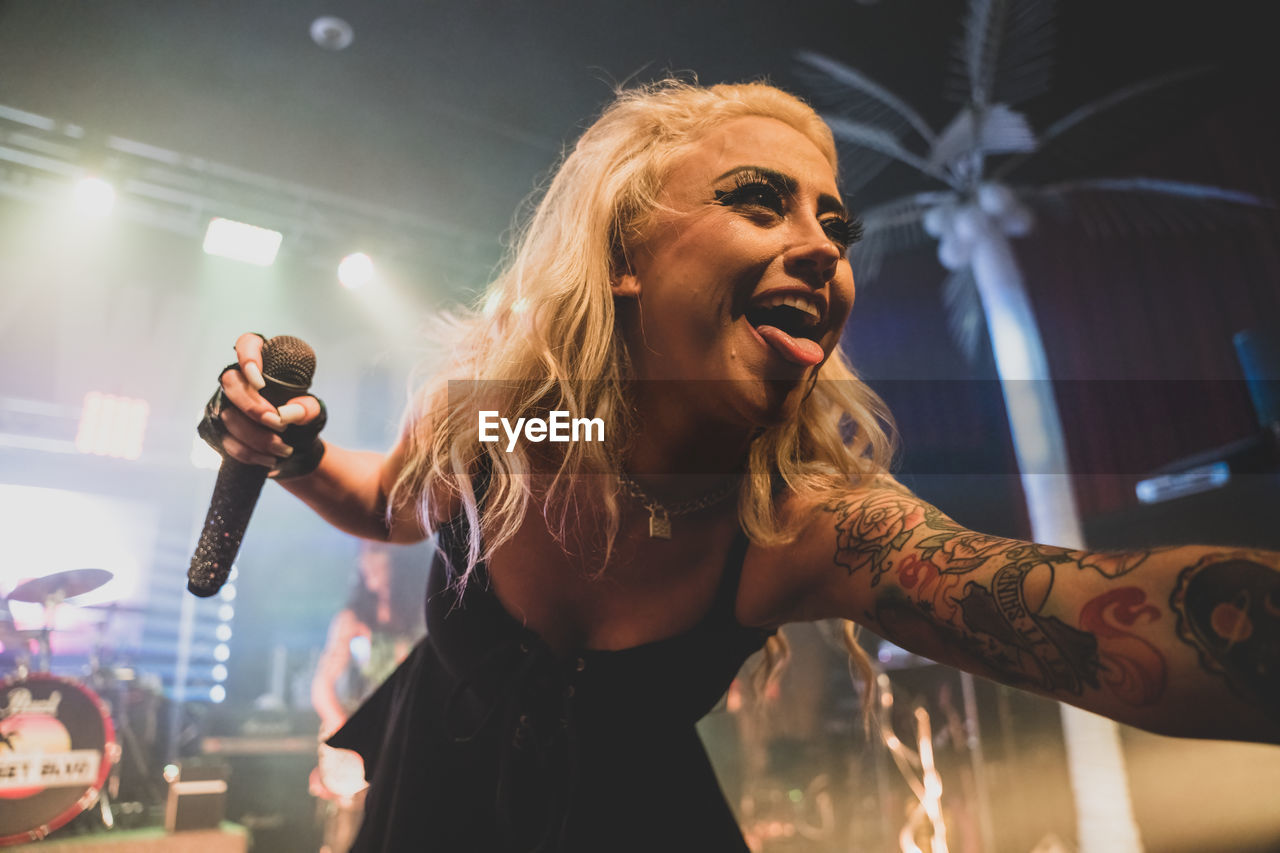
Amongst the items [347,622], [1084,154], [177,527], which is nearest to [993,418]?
[1084,154]

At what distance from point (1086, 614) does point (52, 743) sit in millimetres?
4137

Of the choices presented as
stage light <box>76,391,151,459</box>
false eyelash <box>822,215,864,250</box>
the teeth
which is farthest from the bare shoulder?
stage light <box>76,391,151,459</box>

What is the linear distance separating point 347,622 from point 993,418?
445cm

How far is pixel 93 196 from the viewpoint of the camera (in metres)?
4.11

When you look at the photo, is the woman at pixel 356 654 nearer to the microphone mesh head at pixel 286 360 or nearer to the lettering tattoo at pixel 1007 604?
the microphone mesh head at pixel 286 360

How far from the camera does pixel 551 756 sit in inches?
43.5

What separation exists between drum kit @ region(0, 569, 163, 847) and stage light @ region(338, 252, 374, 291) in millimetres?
2073

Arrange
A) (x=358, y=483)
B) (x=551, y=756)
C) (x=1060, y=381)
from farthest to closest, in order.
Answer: (x=1060, y=381)
(x=358, y=483)
(x=551, y=756)

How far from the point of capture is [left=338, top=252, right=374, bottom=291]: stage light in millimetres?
4711

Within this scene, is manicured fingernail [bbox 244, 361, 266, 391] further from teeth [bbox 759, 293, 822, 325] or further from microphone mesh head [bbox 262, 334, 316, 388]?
teeth [bbox 759, 293, 822, 325]

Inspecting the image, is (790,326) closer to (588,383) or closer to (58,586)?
(588,383)

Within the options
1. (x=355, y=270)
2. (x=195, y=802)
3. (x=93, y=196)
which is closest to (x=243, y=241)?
(x=355, y=270)

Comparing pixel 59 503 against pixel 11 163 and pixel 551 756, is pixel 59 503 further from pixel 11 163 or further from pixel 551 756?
pixel 551 756

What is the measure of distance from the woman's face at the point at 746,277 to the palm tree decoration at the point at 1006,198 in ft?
10.6
